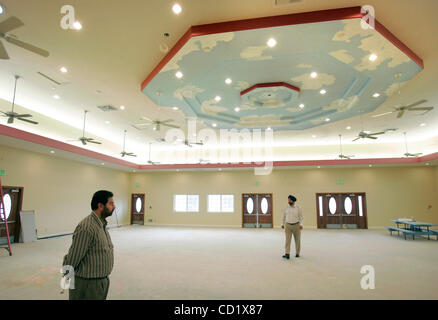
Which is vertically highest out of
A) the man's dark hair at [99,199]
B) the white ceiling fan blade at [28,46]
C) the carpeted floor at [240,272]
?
the white ceiling fan blade at [28,46]

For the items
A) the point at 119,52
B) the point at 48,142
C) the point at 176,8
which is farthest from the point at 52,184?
the point at 176,8

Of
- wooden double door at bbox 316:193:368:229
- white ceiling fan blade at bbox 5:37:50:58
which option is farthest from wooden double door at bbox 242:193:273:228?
white ceiling fan blade at bbox 5:37:50:58

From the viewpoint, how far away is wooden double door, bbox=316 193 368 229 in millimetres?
13966

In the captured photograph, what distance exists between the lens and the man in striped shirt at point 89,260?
2.09 meters

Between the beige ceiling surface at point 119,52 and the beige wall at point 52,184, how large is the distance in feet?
4.98

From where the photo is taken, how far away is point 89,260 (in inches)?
84.0

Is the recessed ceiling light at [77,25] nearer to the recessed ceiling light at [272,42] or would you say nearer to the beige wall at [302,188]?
the recessed ceiling light at [272,42]

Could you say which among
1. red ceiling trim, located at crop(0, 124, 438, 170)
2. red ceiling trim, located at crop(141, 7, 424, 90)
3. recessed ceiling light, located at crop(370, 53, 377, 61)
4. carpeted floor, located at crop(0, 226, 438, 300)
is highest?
red ceiling trim, located at crop(141, 7, 424, 90)

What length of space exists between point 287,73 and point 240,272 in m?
5.04

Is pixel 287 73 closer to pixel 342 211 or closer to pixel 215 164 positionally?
pixel 215 164

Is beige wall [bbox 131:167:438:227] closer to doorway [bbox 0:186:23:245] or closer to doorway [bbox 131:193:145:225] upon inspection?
doorway [bbox 131:193:145:225]

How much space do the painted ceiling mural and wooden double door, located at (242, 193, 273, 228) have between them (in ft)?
22.5

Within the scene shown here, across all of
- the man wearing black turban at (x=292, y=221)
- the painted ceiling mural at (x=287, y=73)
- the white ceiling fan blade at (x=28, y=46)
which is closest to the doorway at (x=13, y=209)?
the painted ceiling mural at (x=287, y=73)

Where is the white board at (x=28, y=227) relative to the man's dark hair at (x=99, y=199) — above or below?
below
